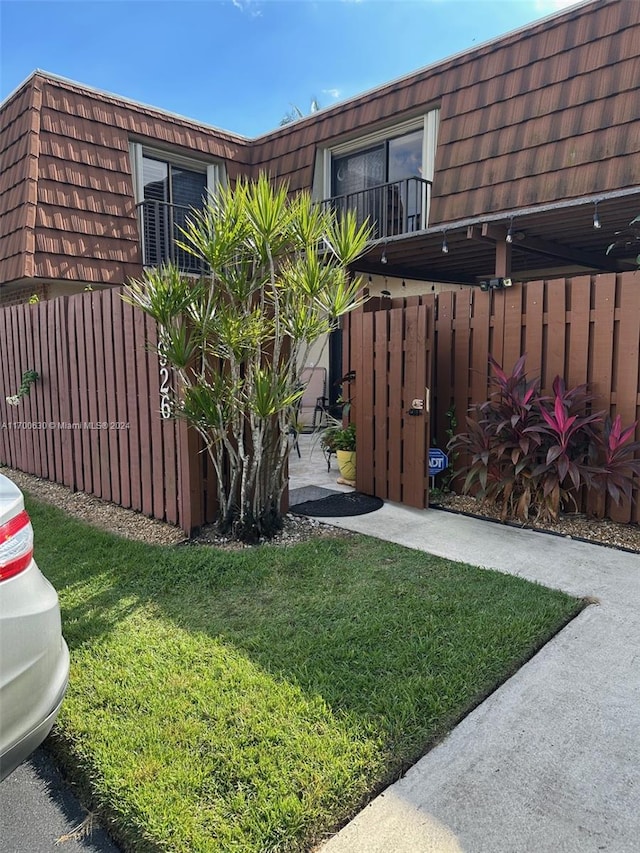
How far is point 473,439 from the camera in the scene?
5082mm

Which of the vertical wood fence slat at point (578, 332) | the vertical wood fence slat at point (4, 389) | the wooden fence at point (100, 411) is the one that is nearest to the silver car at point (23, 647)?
the wooden fence at point (100, 411)

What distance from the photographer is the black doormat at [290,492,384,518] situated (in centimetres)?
520

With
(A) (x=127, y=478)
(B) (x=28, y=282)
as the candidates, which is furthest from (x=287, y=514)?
(B) (x=28, y=282)

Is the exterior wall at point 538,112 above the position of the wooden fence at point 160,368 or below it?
above

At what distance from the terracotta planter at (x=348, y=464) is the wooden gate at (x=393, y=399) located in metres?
0.31

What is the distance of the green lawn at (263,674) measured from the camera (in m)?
1.85

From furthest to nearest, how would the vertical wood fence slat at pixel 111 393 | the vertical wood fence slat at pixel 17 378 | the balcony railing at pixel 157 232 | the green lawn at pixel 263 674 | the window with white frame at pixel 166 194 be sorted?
the window with white frame at pixel 166 194
the balcony railing at pixel 157 232
the vertical wood fence slat at pixel 17 378
the vertical wood fence slat at pixel 111 393
the green lawn at pixel 263 674

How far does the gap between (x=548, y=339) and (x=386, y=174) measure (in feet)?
18.6

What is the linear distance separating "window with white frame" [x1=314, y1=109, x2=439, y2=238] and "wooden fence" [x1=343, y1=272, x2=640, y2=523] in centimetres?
321

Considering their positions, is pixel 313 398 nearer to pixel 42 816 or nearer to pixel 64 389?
pixel 64 389

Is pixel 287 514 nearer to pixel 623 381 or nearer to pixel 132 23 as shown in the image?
pixel 623 381

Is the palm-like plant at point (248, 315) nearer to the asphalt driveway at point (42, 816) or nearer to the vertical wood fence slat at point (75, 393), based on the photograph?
the vertical wood fence slat at point (75, 393)

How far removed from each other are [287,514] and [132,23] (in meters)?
8.18

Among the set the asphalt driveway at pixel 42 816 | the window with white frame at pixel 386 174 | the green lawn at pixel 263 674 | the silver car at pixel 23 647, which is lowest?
the asphalt driveway at pixel 42 816
